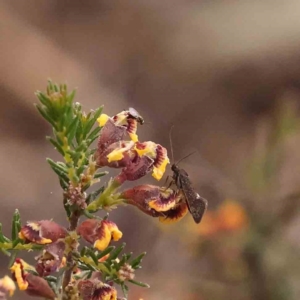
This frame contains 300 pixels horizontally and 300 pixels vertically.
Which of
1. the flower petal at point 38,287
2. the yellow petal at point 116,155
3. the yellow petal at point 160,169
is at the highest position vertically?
the yellow petal at point 116,155

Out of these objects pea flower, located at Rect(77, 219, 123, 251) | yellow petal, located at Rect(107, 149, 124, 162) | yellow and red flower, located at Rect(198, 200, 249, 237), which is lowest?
yellow and red flower, located at Rect(198, 200, 249, 237)

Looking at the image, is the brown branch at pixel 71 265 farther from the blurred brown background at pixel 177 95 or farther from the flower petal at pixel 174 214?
the blurred brown background at pixel 177 95

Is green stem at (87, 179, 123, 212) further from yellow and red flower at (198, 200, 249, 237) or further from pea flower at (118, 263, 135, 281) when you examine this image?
yellow and red flower at (198, 200, 249, 237)

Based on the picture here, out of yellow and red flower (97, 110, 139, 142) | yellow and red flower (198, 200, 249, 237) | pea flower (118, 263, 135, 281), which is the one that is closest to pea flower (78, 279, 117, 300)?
pea flower (118, 263, 135, 281)

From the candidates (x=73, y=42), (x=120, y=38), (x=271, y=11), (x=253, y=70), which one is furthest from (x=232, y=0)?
(x=73, y=42)

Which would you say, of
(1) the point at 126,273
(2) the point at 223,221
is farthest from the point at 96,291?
(2) the point at 223,221

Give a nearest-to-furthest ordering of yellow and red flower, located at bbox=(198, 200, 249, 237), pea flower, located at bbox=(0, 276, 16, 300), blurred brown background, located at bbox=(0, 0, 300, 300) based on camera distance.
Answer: pea flower, located at bbox=(0, 276, 16, 300), yellow and red flower, located at bbox=(198, 200, 249, 237), blurred brown background, located at bbox=(0, 0, 300, 300)

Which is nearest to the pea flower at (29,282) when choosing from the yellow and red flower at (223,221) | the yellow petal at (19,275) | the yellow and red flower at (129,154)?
the yellow petal at (19,275)
